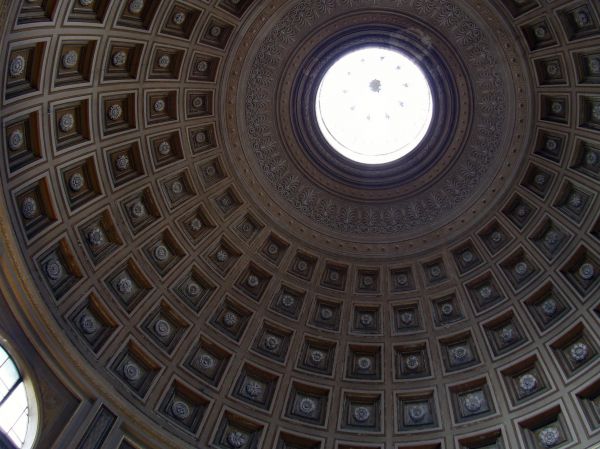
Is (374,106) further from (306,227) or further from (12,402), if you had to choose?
(12,402)

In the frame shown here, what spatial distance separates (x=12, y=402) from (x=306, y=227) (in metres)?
12.9

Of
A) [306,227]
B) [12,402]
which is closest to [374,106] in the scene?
[306,227]

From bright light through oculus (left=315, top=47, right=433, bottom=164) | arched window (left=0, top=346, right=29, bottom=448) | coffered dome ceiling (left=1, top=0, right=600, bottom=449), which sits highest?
bright light through oculus (left=315, top=47, right=433, bottom=164)

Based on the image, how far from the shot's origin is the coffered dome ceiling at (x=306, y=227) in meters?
19.8

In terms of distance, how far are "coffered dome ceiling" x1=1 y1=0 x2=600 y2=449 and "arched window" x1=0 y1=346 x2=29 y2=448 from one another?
1.31 m

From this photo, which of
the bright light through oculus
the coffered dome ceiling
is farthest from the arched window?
the bright light through oculus

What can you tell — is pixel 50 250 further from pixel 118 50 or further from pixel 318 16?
pixel 318 16

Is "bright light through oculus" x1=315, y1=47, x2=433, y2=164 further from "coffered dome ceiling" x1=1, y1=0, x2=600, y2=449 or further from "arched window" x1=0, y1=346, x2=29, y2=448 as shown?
"arched window" x1=0, y1=346, x2=29, y2=448

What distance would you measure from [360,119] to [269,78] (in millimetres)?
7168

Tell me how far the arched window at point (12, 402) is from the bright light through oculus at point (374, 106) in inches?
600

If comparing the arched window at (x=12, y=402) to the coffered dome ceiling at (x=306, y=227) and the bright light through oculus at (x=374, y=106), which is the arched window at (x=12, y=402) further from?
the bright light through oculus at (x=374, y=106)

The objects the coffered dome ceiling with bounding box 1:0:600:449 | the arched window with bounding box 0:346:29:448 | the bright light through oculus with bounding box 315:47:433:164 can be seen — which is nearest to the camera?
the arched window with bounding box 0:346:29:448

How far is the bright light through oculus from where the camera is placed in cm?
2769

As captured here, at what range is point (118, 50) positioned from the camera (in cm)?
2008
